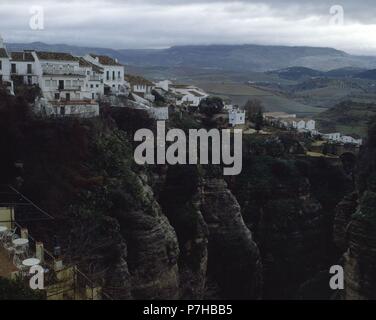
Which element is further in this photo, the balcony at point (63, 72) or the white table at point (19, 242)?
the balcony at point (63, 72)

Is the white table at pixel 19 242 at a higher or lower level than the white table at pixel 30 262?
higher

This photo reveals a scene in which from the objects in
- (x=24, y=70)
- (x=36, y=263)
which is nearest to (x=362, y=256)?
(x=36, y=263)

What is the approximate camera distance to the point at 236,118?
191 feet

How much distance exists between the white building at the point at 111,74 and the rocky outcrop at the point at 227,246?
39.2 ft

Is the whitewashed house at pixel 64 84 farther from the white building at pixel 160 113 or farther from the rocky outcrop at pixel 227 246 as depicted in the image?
the rocky outcrop at pixel 227 246

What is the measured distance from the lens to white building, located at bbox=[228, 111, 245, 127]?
187 feet

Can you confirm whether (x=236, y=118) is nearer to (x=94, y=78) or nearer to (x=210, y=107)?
(x=210, y=107)

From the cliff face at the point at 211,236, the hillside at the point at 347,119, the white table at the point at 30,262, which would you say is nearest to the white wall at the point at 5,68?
the cliff face at the point at 211,236

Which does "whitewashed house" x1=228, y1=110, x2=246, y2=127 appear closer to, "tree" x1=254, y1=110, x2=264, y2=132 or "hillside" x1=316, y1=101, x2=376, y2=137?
"tree" x1=254, y1=110, x2=264, y2=132

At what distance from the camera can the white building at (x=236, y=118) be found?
57000 mm

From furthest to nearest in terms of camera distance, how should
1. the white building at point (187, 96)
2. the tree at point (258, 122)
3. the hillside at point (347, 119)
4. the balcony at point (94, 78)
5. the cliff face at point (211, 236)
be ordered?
the hillside at point (347, 119) → the white building at point (187, 96) → the tree at point (258, 122) → the balcony at point (94, 78) → the cliff face at point (211, 236)

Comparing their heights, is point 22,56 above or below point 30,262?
above

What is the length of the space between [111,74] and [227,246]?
57.0 ft

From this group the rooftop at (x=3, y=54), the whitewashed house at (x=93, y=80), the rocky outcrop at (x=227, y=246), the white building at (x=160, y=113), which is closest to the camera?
the rooftop at (x=3, y=54)
